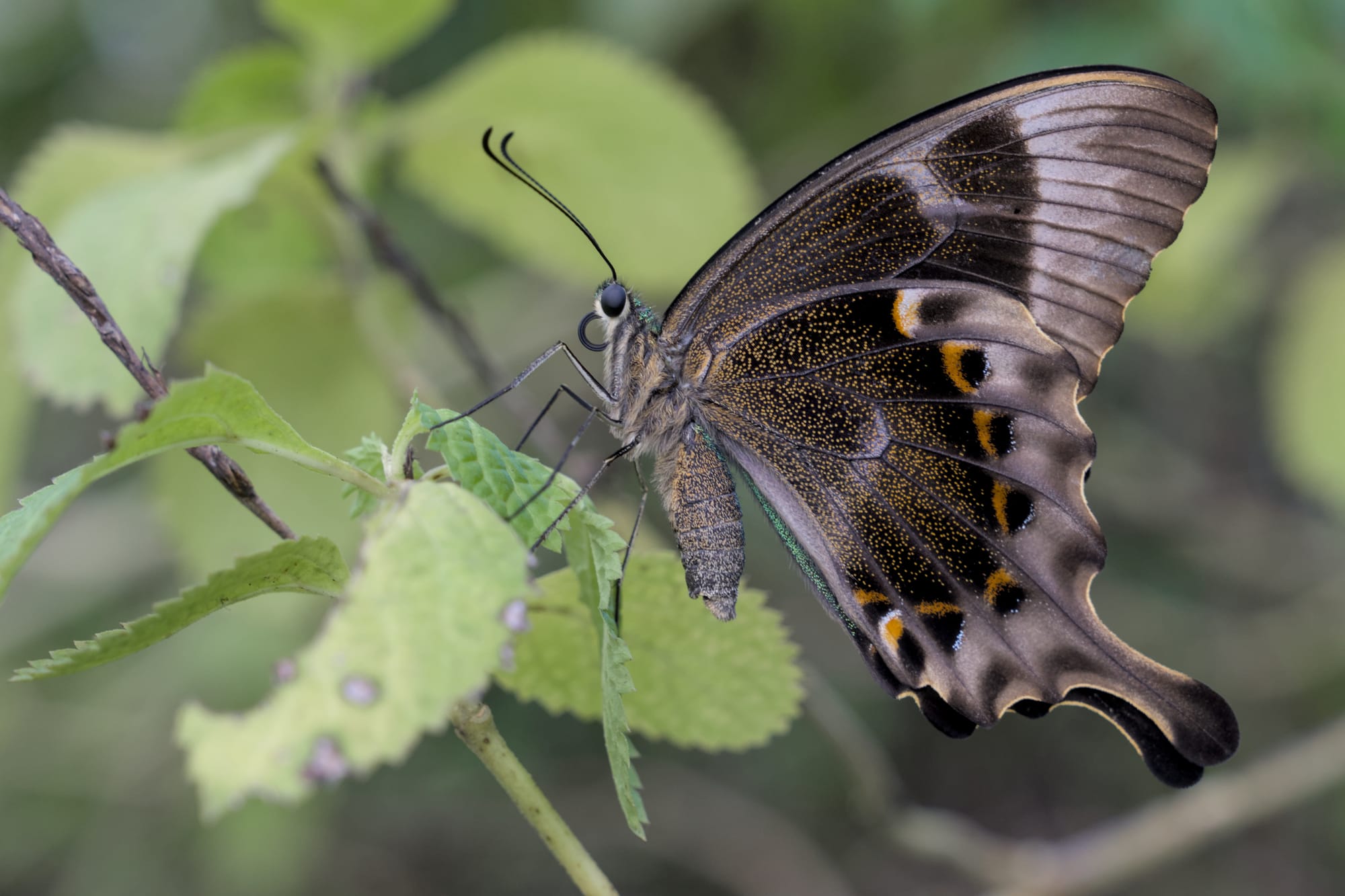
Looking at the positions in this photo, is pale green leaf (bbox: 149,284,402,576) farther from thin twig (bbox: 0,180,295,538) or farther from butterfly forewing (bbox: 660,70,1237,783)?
thin twig (bbox: 0,180,295,538)

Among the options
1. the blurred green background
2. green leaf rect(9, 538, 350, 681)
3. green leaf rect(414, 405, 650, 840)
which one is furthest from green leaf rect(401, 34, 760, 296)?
green leaf rect(9, 538, 350, 681)

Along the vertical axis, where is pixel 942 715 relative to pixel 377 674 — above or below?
below

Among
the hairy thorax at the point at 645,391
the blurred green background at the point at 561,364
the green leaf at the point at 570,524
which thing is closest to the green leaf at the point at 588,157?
the blurred green background at the point at 561,364

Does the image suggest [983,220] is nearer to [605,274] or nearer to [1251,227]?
[605,274]

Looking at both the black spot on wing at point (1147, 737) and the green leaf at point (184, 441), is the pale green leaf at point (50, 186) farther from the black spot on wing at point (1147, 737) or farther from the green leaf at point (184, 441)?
the black spot on wing at point (1147, 737)

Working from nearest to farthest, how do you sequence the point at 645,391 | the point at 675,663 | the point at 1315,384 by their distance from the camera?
the point at 675,663 → the point at 645,391 → the point at 1315,384

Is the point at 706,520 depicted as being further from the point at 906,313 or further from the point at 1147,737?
the point at 1147,737

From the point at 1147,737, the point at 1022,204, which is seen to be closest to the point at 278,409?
the point at 1022,204
